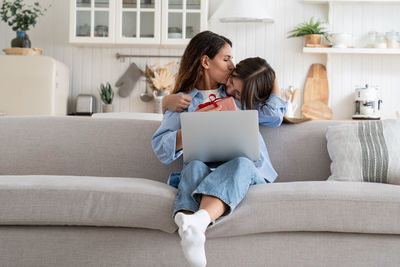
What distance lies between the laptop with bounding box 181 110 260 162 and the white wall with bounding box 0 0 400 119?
2.65 m

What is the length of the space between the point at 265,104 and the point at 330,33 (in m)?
2.30

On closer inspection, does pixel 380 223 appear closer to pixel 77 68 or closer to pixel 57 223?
pixel 57 223

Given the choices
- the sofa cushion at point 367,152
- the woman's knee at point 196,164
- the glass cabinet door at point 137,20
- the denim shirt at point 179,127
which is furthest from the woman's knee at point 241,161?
the glass cabinet door at point 137,20

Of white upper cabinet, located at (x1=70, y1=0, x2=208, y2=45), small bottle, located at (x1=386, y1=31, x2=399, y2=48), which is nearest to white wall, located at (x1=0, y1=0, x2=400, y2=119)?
small bottle, located at (x1=386, y1=31, x2=399, y2=48)

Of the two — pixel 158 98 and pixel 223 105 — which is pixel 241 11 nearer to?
pixel 158 98

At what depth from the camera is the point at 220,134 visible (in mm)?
1674

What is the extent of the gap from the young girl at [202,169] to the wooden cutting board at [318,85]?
2146 millimetres

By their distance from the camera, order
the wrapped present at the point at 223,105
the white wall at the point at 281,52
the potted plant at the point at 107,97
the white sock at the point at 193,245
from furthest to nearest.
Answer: the potted plant at the point at 107,97 → the white wall at the point at 281,52 → the wrapped present at the point at 223,105 → the white sock at the point at 193,245

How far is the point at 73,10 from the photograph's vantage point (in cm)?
407

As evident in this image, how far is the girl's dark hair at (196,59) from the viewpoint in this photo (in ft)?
7.07

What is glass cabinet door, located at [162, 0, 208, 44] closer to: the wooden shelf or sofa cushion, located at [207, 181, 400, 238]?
the wooden shelf

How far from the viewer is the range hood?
3.91m

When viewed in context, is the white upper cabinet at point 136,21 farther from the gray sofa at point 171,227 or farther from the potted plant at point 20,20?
the gray sofa at point 171,227

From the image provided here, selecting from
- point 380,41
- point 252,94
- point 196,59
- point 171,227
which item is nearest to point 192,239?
point 171,227
